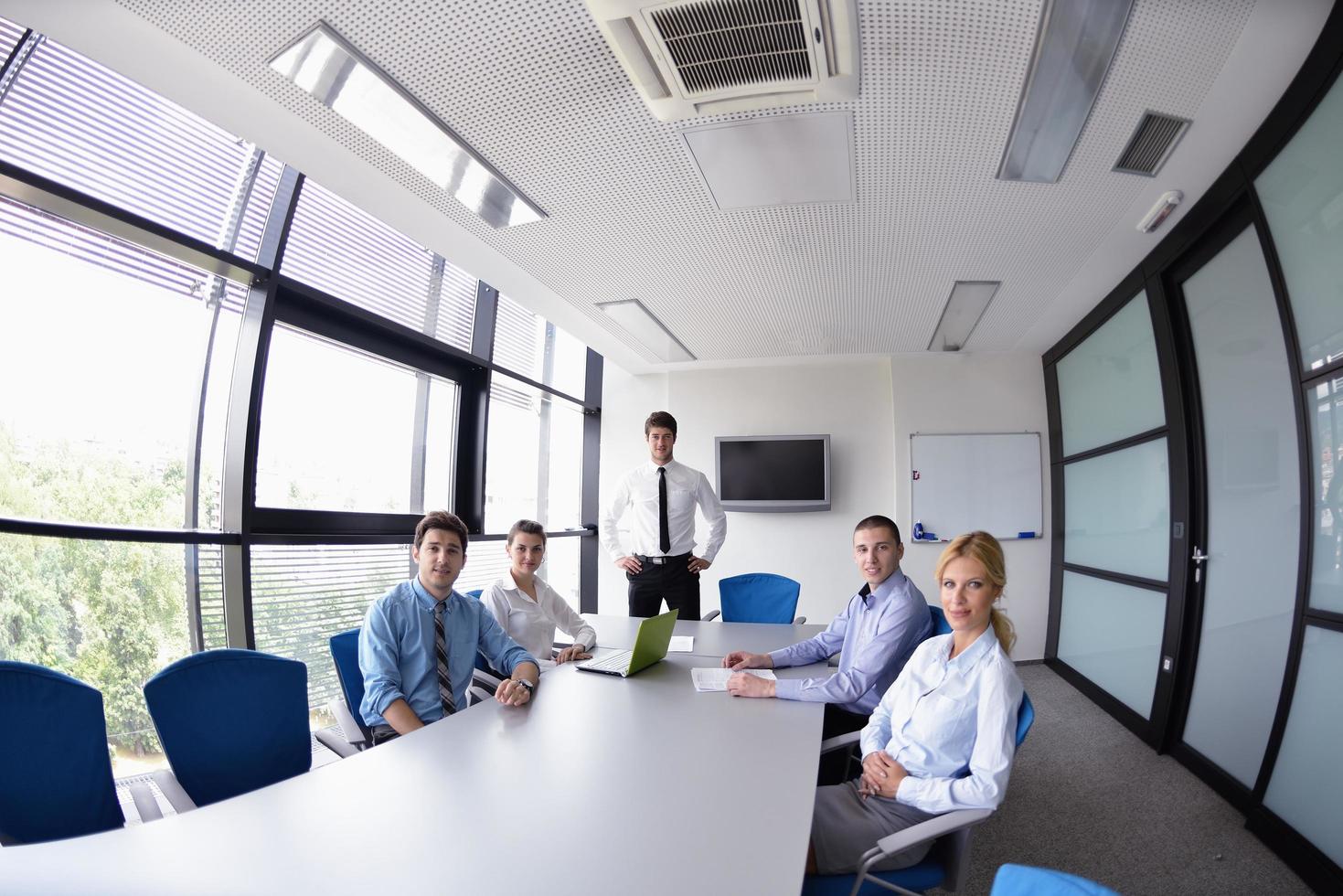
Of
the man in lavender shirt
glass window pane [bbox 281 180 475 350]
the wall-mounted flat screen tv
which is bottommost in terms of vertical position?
the man in lavender shirt

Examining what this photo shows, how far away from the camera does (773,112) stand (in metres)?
2.51

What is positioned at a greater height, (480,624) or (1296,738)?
(480,624)

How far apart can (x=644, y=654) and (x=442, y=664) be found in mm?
740

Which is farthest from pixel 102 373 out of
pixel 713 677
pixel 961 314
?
pixel 961 314

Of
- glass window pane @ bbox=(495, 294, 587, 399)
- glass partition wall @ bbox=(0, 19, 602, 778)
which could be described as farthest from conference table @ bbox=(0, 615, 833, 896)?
glass window pane @ bbox=(495, 294, 587, 399)

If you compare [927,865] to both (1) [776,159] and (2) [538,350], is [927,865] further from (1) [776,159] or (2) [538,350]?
(2) [538,350]

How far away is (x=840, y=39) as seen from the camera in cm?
207

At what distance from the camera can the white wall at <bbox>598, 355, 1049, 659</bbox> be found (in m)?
6.00

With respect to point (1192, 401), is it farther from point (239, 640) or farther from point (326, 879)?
point (239, 640)

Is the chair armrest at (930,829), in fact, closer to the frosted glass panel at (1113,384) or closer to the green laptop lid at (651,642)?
the green laptop lid at (651,642)

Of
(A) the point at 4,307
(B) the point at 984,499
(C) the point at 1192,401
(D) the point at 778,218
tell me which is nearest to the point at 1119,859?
(C) the point at 1192,401

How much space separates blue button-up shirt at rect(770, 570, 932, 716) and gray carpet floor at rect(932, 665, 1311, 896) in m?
0.87

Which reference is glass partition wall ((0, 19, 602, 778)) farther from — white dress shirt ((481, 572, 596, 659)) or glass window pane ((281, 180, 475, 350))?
white dress shirt ((481, 572, 596, 659))

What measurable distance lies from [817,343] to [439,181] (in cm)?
369
